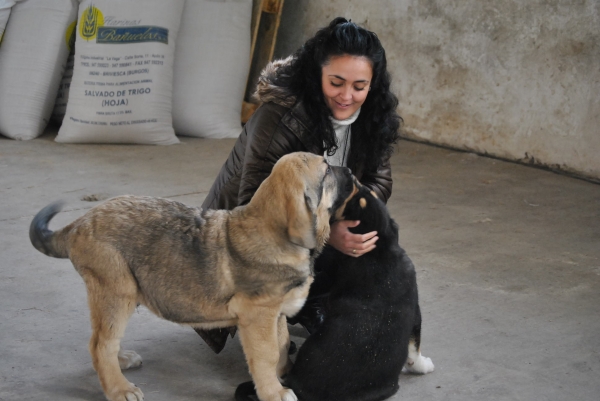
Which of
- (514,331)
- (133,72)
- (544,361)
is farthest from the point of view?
(133,72)

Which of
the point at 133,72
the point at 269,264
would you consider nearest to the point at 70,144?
the point at 133,72

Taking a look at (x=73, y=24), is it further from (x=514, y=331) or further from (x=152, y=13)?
(x=514, y=331)

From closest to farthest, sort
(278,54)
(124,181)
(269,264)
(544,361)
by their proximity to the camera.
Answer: (269,264)
(544,361)
(124,181)
(278,54)

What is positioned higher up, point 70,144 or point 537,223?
point 537,223

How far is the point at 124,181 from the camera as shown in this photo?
587 cm

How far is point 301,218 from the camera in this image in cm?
260

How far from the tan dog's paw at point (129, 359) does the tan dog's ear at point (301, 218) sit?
0.99 metres

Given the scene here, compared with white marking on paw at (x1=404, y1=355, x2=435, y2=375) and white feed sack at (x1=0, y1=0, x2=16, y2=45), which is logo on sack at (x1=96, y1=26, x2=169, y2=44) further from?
white marking on paw at (x1=404, y1=355, x2=435, y2=375)

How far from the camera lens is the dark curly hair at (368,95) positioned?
3264mm

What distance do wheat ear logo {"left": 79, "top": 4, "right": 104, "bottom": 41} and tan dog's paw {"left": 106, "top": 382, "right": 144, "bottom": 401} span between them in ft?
14.8

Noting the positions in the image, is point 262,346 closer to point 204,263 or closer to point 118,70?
point 204,263

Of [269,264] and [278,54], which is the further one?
[278,54]

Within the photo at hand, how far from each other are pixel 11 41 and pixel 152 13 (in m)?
1.32

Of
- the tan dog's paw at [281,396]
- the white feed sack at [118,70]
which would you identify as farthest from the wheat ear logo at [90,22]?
the tan dog's paw at [281,396]
